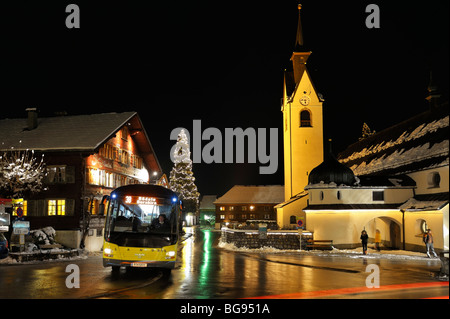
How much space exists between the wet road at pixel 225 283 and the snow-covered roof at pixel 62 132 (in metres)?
16.4

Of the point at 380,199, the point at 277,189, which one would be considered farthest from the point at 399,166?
the point at 277,189

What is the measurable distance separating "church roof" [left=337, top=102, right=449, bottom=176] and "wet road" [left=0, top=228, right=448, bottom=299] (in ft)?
43.8

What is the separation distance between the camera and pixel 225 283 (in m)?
15.7

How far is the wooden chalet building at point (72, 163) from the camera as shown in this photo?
34.6 meters

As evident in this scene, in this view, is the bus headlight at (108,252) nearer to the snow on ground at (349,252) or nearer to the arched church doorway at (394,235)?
the snow on ground at (349,252)

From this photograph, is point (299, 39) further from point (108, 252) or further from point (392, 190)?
point (108, 252)

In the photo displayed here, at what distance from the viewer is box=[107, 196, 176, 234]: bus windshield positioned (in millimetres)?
18047

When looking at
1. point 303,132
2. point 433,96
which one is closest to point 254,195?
point 303,132

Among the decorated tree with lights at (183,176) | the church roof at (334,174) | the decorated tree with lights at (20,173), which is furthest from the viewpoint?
the decorated tree with lights at (183,176)

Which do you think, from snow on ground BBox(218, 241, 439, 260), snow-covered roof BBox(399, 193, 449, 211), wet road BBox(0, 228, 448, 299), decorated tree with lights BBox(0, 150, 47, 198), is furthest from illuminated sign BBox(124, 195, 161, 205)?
snow-covered roof BBox(399, 193, 449, 211)

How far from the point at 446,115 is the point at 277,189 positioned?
2222 inches

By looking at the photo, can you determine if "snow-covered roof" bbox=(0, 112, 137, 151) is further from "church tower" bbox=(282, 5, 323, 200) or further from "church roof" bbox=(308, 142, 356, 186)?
"church tower" bbox=(282, 5, 323, 200)

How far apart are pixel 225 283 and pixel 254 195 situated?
73.1 m

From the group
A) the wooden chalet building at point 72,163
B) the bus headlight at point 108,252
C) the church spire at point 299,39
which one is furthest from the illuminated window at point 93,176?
the church spire at point 299,39
